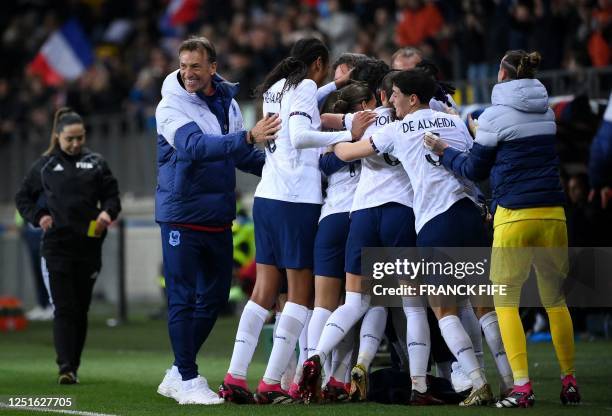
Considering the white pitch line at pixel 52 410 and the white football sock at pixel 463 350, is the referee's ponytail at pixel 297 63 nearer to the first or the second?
the white football sock at pixel 463 350

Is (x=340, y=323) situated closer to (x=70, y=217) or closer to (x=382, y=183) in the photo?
(x=382, y=183)

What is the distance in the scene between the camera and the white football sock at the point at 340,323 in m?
8.53

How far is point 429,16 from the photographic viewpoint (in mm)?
18953

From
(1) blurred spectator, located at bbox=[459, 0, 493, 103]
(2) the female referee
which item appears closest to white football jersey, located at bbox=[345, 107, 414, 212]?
(2) the female referee

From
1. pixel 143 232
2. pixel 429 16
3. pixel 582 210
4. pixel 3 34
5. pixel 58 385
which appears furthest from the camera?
pixel 3 34

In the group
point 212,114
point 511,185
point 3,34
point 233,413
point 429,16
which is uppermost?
point 3,34

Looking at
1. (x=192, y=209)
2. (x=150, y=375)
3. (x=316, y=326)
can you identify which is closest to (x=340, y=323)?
(x=316, y=326)

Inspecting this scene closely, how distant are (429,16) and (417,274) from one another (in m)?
10.9

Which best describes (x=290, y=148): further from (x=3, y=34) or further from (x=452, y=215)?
(x=3, y=34)

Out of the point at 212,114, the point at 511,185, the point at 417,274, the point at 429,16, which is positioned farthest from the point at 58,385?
the point at 429,16

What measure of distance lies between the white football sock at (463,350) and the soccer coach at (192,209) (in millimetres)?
1533

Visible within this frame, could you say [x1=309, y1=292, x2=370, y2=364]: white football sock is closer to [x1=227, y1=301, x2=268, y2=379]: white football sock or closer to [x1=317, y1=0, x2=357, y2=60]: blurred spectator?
[x1=227, y1=301, x2=268, y2=379]: white football sock

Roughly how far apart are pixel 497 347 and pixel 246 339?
1.58 m

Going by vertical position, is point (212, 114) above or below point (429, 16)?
below
